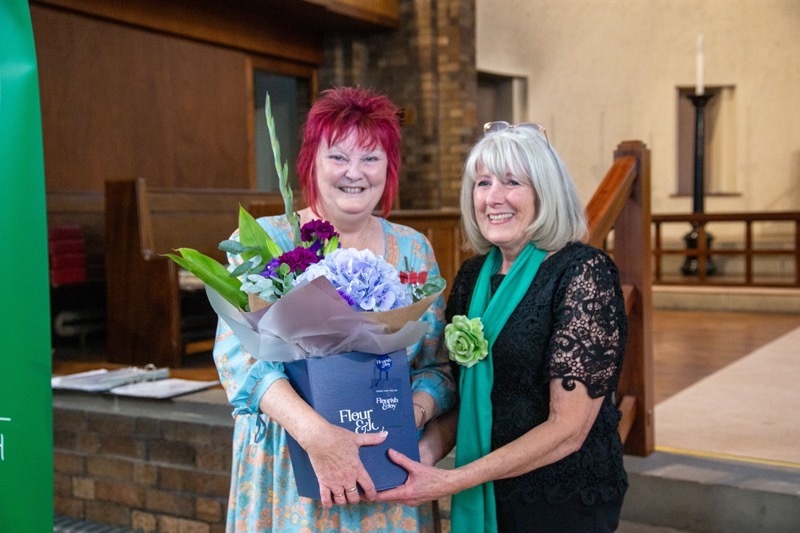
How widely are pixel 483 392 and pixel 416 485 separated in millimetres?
256

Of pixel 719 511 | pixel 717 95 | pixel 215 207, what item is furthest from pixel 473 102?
pixel 719 511

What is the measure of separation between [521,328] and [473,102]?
7434mm

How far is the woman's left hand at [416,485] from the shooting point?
154 centimetres

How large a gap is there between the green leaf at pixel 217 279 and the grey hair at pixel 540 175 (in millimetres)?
518

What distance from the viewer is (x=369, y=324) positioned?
1.42 metres

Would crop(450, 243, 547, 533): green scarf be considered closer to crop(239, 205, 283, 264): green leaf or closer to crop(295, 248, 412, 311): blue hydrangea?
crop(295, 248, 412, 311): blue hydrangea

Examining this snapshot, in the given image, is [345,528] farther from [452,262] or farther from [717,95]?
[717,95]

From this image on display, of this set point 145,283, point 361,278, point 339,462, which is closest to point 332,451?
point 339,462

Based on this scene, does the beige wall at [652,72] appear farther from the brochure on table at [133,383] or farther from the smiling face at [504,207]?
the smiling face at [504,207]

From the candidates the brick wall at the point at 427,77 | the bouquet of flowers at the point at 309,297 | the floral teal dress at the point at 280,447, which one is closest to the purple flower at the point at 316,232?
the bouquet of flowers at the point at 309,297

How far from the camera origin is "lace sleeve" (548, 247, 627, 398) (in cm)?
164

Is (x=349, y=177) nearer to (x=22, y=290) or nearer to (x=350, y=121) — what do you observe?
(x=350, y=121)

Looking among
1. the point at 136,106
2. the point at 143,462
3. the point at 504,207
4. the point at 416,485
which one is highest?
the point at 136,106

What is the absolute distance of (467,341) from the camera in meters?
1.69
